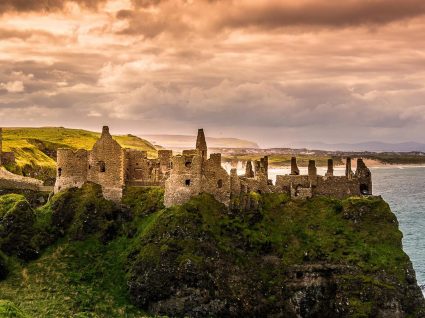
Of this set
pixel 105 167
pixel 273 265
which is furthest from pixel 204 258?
pixel 105 167

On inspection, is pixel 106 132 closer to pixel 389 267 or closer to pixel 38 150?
pixel 389 267

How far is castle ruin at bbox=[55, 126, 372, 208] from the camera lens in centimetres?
8156

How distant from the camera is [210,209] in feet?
266

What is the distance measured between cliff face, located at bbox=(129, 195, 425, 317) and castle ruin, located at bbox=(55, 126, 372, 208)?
2.39 metres

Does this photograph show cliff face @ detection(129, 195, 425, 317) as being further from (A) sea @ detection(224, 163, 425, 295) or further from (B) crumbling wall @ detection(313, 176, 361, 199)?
(A) sea @ detection(224, 163, 425, 295)

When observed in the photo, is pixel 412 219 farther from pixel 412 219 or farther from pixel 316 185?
pixel 316 185

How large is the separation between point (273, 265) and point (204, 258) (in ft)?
28.1

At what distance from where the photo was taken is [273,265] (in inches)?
3105

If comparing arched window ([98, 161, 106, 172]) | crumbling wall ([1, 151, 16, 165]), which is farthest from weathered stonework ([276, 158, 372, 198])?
crumbling wall ([1, 151, 16, 165])

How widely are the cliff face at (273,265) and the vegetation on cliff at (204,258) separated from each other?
115 millimetres

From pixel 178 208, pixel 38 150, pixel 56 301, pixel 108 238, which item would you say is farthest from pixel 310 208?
pixel 38 150

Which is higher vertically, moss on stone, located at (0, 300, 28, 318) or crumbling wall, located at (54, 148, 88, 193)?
crumbling wall, located at (54, 148, 88, 193)

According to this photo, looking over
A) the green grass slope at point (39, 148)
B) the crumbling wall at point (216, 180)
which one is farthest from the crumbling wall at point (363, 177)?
the green grass slope at point (39, 148)

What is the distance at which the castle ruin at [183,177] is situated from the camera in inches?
3211
